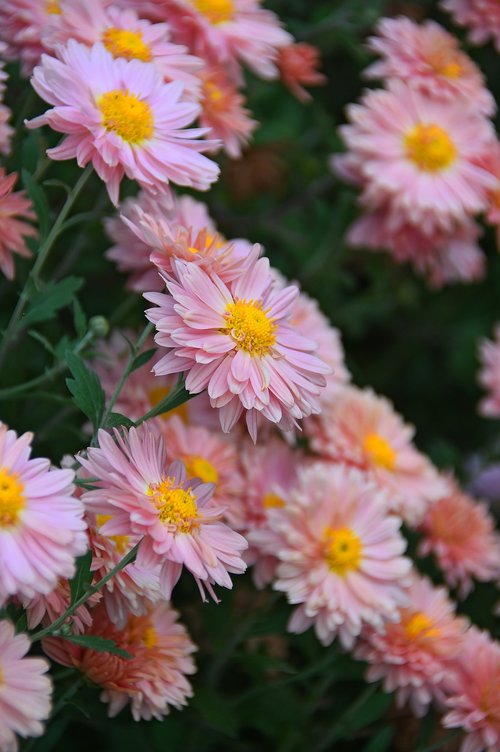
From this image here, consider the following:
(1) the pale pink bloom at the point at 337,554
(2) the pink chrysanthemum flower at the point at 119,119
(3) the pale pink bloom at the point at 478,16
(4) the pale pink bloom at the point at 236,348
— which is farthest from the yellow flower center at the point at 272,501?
(3) the pale pink bloom at the point at 478,16

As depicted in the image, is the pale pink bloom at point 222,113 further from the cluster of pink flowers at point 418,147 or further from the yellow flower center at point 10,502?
the yellow flower center at point 10,502

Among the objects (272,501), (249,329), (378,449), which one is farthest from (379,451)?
(249,329)

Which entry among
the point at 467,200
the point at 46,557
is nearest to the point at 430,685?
the point at 46,557

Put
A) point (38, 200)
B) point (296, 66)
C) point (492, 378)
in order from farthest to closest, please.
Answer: point (492, 378) → point (296, 66) → point (38, 200)

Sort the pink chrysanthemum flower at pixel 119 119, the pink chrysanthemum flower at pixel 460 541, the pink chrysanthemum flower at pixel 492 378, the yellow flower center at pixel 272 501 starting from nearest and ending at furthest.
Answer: the pink chrysanthemum flower at pixel 119 119 < the yellow flower center at pixel 272 501 < the pink chrysanthemum flower at pixel 460 541 < the pink chrysanthemum flower at pixel 492 378

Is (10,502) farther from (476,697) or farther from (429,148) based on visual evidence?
(429,148)

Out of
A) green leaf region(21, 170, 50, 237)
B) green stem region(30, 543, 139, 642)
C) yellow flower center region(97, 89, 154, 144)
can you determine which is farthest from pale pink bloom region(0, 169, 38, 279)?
green stem region(30, 543, 139, 642)

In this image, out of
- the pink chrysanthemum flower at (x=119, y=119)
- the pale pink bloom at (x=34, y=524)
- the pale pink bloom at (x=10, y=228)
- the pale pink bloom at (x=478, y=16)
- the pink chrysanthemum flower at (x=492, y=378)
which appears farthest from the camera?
the pink chrysanthemum flower at (x=492, y=378)
